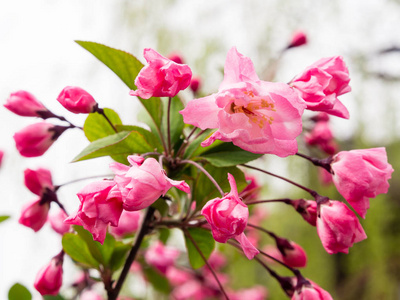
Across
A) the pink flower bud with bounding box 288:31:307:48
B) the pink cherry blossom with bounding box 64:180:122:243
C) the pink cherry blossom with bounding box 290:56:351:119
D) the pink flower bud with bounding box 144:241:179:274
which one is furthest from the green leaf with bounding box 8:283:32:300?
the pink flower bud with bounding box 288:31:307:48

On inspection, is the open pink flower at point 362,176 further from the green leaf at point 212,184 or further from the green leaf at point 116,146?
the green leaf at point 116,146

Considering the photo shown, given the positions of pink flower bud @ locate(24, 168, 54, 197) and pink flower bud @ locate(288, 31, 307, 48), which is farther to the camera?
pink flower bud @ locate(288, 31, 307, 48)

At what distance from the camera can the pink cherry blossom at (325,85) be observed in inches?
19.3

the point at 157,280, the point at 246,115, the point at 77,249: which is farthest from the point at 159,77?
the point at 157,280

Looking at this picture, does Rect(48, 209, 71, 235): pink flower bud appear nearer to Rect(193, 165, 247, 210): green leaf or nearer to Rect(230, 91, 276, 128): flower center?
Rect(193, 165, 247, 210): green leaf

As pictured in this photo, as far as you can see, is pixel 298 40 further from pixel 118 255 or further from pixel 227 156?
pixel 118 255

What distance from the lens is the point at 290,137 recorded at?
474 mm

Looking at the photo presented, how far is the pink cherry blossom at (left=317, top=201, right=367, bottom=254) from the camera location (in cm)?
50

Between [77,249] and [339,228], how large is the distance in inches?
15.8

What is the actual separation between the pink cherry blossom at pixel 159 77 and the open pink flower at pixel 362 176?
23 cm

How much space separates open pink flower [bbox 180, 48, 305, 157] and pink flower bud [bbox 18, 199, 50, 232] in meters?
0.31

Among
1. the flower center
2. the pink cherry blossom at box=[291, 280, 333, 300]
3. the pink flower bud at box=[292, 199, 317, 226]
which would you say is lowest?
the pink cherry blossom at box=[291, 280, 333, 300]

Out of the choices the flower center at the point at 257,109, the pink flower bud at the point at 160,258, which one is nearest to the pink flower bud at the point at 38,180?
the flower center at the point at 257,109

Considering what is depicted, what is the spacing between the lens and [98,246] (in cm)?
62
